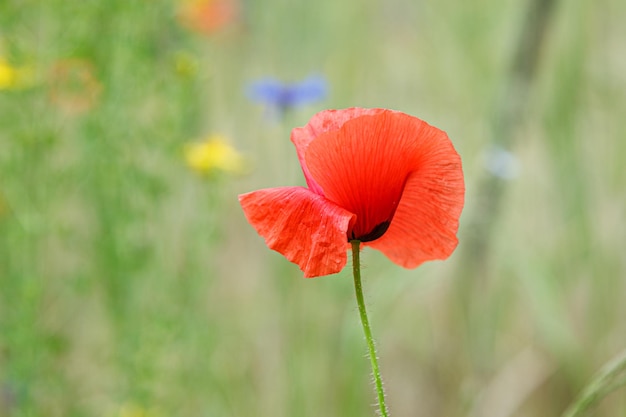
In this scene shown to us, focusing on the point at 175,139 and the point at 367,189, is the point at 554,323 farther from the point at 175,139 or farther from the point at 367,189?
the point at 367,189

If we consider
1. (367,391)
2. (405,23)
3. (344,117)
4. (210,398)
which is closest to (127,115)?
(210,398)

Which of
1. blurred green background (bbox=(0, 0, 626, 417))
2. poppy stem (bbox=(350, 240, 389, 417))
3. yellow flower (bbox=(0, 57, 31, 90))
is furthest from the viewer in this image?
blurred green background (bbox=(0, 0, 626, 417))

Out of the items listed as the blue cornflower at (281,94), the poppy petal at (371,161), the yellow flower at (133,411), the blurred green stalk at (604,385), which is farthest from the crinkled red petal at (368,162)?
the yellow flower at (133,411)

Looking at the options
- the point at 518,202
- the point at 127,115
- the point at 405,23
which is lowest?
the point at 518,202

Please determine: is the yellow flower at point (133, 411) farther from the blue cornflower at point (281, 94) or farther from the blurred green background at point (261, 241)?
the blue cornflower at point (281, 94)

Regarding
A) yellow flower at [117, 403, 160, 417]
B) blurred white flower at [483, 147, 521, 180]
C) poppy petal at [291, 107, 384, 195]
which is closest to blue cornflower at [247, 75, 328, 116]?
blurred white flower at [483, 147, 521, 180]

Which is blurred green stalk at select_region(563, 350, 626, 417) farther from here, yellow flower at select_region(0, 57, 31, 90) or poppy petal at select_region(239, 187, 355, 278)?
yellow flower at select_region(0, 57, 31, 90)

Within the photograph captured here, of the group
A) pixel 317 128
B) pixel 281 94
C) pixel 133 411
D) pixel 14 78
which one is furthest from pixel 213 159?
pixel 317 128
